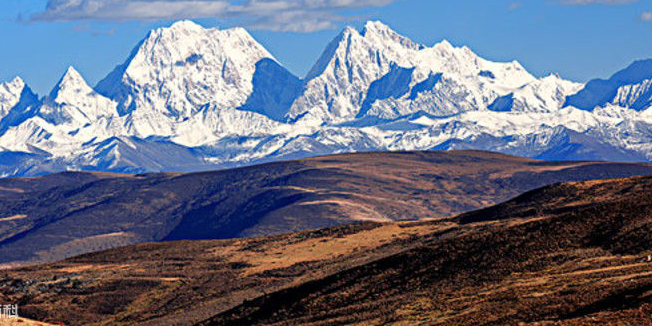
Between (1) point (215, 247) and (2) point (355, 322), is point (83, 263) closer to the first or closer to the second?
(1) point (215, 247)

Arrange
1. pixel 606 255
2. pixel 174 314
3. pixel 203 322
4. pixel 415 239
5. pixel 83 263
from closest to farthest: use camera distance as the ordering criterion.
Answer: pixel 606 255
pixel 203 322
pixel 174 314
pixel 415 239
pixel 83 263

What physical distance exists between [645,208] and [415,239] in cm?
5569

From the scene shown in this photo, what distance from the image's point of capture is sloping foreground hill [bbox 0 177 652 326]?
6344 cm

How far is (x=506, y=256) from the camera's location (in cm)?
8419

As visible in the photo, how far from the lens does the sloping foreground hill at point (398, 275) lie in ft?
208

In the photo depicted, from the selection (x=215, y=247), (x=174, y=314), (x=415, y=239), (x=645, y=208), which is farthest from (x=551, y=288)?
(x=215, y=247)

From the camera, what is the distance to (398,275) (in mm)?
90062
